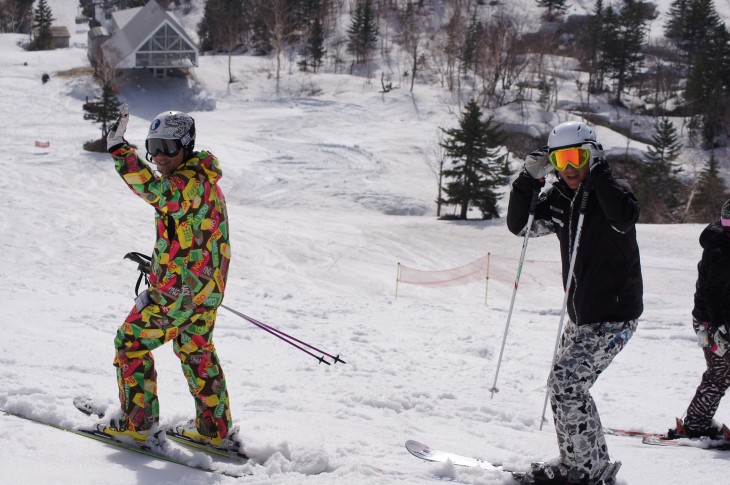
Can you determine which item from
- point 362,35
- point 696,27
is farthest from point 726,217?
point 696,27

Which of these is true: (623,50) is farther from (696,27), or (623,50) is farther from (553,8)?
A: (553,8)

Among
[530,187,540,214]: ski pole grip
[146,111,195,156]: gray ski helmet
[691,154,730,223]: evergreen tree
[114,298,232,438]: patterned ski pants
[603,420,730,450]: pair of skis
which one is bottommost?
[691,154,730,223]: evergreen tree

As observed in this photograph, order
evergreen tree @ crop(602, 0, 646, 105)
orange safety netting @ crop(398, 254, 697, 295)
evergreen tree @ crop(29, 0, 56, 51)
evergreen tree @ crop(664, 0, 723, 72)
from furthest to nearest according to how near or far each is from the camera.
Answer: evergreen tree @ crop(664, 0, 723, 72), evergreen tree @ crop(602, 0, 646, 105), evergreen tree @ crop(29, 0, 56, 51), orange safety netting @ crop(398, 254, 697, 295)

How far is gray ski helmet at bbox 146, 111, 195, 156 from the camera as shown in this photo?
3672 mm

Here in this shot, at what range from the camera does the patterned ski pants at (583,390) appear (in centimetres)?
357

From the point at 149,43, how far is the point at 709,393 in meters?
49.3

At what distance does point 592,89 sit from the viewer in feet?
198

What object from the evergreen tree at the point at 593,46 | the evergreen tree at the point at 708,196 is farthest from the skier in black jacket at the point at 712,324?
the evergreen tree at the point at 593,46

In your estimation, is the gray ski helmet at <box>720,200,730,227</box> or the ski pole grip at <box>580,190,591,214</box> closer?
the ski pole grip at <box>580,190,591,214</box>

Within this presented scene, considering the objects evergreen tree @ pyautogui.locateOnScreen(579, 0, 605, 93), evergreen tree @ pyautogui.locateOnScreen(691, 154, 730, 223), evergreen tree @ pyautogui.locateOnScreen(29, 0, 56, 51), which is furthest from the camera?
evergreen tree @ pyautogui.locateOnScreen(579, 0, 605, 93)

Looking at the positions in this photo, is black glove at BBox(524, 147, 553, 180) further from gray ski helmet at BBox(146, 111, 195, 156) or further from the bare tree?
the bare tree

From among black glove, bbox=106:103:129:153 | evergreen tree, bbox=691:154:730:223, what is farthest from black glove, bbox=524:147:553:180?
evergreen tree, bbox=691:154:730:223

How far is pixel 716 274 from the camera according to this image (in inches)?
183

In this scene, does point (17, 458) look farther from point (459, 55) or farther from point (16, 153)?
point (459, 55)
